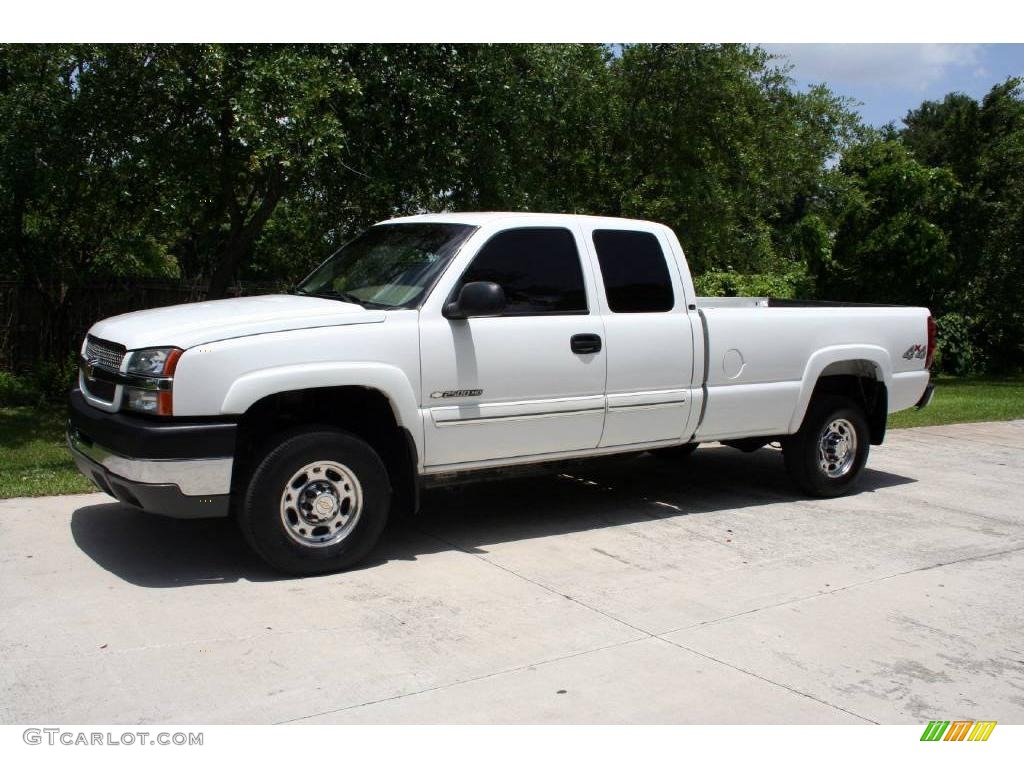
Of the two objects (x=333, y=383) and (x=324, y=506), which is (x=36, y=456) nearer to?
(x=324, y=506)

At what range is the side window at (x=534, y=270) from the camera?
6688mm

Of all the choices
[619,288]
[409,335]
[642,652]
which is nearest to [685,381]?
[619,288]

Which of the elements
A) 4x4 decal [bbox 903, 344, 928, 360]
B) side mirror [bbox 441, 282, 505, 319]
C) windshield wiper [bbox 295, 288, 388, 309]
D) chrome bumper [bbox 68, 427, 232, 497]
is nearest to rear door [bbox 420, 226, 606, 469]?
side mirror [bbox 441, 282, 505, 319]

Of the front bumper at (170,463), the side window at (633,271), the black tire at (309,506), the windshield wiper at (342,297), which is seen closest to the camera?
the front bumper at (170,463)

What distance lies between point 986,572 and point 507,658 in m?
3.41

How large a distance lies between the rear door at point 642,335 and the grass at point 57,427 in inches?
161

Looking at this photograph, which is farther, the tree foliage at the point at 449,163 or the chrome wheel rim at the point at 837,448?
the tree foliage at the point at 449,163

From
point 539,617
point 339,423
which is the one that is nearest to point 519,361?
point 339,423

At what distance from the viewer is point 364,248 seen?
7285 mm

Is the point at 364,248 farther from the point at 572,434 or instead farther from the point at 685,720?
the point at 685,720

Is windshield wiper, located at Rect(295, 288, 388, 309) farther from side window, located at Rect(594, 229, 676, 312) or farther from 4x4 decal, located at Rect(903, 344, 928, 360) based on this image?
4x4 decal, located at Rect(903, 344, 928, 360)

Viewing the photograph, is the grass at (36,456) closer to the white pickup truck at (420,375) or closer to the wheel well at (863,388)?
the white pickup truck at (420,375)

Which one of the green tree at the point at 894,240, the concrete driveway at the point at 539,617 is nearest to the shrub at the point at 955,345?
the green tree at the point at 894,240
